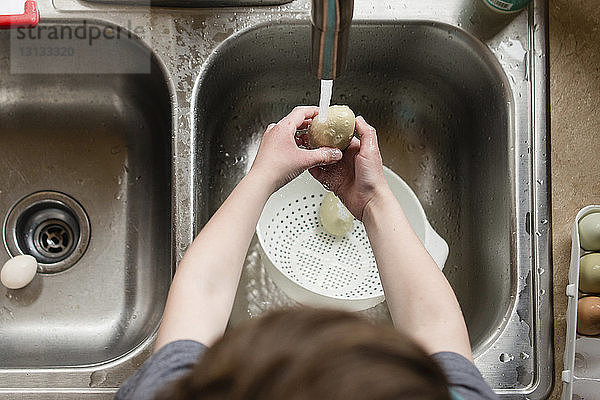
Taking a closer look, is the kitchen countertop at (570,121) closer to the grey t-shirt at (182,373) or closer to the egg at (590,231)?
the egg at (590,231)

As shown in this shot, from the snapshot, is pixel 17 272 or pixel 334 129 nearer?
pixel 334 129

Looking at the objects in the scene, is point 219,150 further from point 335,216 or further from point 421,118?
point 421,118

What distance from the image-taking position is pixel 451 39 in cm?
86

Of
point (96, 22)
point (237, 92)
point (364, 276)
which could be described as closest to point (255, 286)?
point (364, 276)

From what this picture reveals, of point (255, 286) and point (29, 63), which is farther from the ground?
point (29, 63)

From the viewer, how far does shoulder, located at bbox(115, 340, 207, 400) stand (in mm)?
579

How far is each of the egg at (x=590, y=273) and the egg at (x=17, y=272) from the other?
780 millimetres

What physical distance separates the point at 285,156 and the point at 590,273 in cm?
42

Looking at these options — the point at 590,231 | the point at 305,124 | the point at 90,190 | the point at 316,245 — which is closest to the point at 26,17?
the point at 90,190

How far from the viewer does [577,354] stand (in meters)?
0.78

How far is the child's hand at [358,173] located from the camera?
2.44 ft

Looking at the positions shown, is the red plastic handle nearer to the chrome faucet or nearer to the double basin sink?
the double basin sink

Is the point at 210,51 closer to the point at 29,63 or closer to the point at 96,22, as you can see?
the point at 96,22

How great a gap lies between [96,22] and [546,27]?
0.62 m
